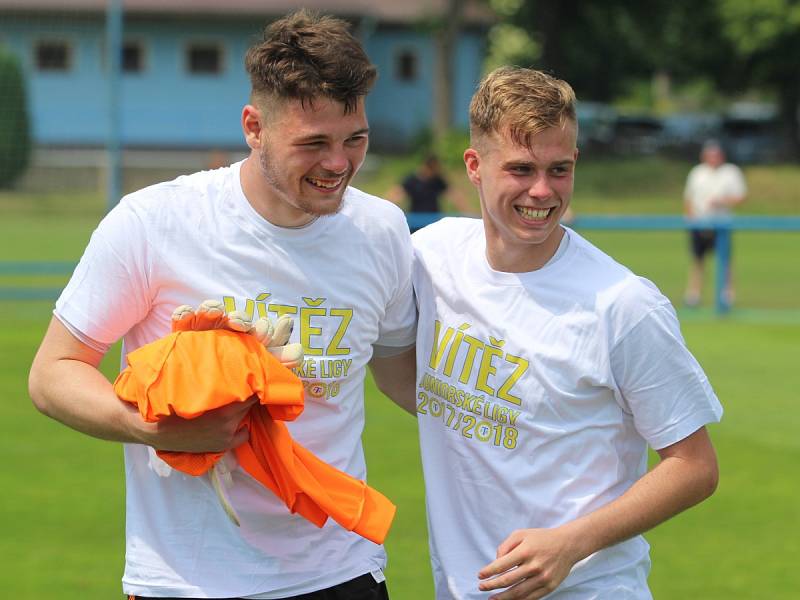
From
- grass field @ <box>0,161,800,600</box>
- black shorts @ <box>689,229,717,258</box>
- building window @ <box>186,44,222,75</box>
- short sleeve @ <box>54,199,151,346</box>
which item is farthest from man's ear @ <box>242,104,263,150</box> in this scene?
building window @ <box>186,44,222,75</box>

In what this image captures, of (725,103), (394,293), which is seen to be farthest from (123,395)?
(725,103)

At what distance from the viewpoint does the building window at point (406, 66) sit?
4931 centimetres

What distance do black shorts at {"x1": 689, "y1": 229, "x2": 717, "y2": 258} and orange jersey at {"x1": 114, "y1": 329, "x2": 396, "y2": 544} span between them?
15.1 meters

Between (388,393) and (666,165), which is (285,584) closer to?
(388,393)

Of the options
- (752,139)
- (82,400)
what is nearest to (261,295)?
(82,400)

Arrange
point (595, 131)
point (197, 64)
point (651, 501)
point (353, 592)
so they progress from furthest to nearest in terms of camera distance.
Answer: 1. point (595, 131)
2. point (197, 64)
3. point (353, 592)
4. point (651, 501)

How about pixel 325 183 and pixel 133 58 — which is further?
pixel 133 58

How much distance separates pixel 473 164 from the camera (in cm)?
358

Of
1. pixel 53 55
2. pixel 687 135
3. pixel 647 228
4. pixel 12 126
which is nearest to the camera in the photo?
pixel 647 228

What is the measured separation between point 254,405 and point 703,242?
1543 centimetres

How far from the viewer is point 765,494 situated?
319 inches

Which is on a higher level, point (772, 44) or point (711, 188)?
point (772, 44)

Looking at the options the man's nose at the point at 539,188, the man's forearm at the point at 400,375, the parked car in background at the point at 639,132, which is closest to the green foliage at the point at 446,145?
the parked car in background at the point at 639,132

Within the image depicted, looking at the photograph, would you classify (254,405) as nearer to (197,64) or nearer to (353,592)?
(353,592)
